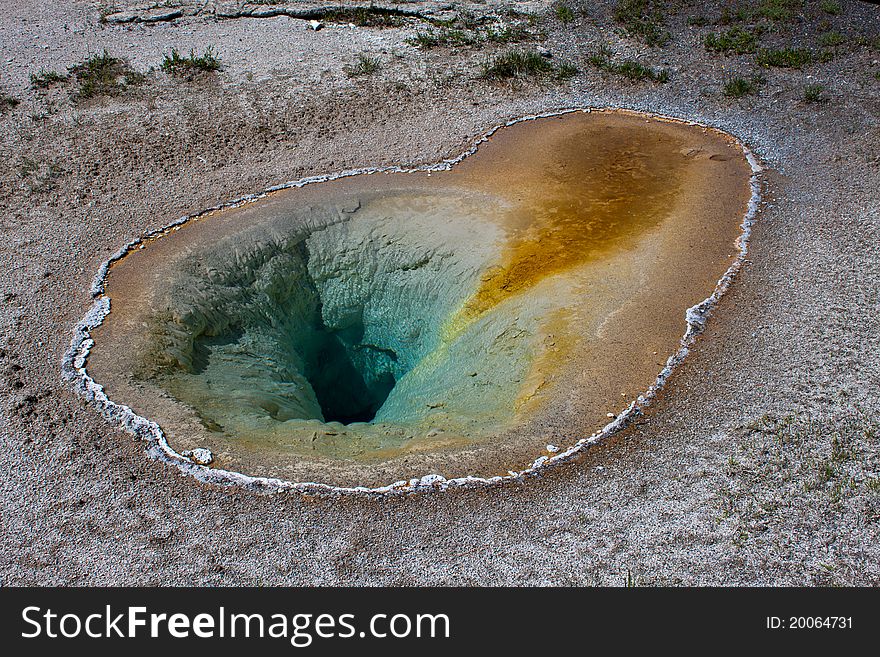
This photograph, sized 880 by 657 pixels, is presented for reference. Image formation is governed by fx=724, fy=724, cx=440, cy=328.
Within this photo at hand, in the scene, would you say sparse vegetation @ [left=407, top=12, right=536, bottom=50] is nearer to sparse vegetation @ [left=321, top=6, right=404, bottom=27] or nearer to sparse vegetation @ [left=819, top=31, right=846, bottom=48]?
sparse vegetation @ [left=321, top=6, right=404, bottom=27]

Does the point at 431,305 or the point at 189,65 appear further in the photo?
the point at 189,65

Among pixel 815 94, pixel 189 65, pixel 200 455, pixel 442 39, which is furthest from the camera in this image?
pixel 442 39

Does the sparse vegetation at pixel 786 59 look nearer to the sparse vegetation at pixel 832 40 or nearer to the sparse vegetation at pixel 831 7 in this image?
the sparse vegetation at pixel 832 40

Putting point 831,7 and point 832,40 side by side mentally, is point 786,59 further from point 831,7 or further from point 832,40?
point 831,7

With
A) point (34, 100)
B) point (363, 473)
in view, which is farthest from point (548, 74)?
point (363, 473)

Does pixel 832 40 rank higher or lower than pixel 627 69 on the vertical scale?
higher

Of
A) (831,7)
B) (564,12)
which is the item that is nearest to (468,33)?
(564,12)

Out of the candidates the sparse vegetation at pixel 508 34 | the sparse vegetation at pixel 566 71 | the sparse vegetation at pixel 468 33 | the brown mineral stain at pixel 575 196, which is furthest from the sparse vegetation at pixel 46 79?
the sparse vegetation at pixel 566 71
